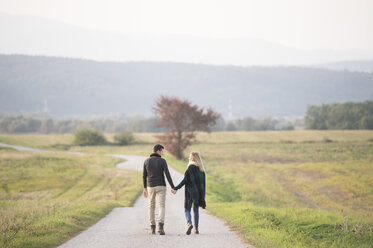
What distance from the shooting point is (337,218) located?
19125 millimetres

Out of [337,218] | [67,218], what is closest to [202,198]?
[67,218]

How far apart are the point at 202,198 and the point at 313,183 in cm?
2493

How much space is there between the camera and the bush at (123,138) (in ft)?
280

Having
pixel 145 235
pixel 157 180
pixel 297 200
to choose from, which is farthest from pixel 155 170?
pixel 297 200

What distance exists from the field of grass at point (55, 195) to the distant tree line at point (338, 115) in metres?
88.5

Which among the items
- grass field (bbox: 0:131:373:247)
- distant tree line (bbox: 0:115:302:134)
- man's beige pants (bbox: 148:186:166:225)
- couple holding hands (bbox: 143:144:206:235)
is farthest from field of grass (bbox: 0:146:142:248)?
distant tree line (bbox: 0:115:302:134)

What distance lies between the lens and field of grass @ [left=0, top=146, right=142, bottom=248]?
486 inches

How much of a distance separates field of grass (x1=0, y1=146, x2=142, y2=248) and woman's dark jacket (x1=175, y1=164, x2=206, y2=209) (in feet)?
11.8

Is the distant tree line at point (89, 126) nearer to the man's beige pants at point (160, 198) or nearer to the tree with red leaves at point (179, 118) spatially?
the tree with red leaves at point (179, 118)

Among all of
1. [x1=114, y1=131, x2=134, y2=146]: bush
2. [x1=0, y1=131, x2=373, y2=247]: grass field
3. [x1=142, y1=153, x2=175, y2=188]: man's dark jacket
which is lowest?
[x1=0, y1=131, x2=373, y2=247]: grass field

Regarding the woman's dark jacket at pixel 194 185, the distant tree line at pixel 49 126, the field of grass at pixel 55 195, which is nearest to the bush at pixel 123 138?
the field of grass at pixel 55 195

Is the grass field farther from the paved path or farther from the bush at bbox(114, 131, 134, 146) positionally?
the bush at bbox(114, 131, 134, 146)

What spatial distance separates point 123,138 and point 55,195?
2192 inches

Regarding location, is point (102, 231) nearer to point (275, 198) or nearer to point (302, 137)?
point (275, 198)
